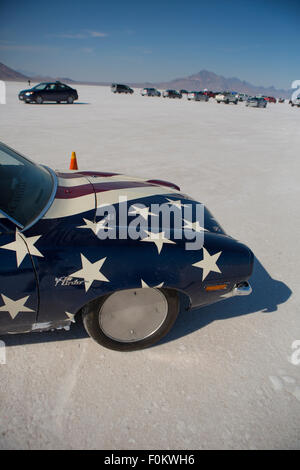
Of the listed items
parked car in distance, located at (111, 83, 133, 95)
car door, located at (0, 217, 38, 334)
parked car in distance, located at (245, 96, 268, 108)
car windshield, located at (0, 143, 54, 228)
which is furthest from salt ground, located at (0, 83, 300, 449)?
parked car in distance, located at (111, 83, 133, 95)

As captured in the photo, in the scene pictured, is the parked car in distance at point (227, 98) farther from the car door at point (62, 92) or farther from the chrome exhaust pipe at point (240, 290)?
the chrome exhaust pipe at point (240, 290)

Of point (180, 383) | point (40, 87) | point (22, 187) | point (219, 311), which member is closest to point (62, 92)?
point (40, 87)

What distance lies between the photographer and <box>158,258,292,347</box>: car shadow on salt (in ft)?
8.89

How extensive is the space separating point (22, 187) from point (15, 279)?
948mm

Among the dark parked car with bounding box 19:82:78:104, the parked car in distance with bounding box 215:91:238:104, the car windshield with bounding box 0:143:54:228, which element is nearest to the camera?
the car windshield with bounding box 0:143:54:228

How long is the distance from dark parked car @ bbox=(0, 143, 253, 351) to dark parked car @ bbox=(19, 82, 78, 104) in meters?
21.7

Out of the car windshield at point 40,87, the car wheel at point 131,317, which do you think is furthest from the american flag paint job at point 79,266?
the car windshield at point 40,87

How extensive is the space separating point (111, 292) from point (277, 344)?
1.62 metres

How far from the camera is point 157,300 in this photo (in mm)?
2215

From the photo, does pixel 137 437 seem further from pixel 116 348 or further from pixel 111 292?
pixel 111 292

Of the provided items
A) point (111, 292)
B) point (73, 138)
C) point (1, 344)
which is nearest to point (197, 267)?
point (111, 292)

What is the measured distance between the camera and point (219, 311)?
293 centimetres

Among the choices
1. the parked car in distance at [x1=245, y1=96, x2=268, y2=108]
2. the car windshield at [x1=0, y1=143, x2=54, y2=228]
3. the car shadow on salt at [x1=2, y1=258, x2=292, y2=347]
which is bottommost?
the car shadow on salt at [x1=2, y1=258, x2=292, y2=347]

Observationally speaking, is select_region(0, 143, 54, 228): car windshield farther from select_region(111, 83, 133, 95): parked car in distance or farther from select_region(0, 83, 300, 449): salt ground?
select_region(111, 83, 133, 95): parked car in distance
